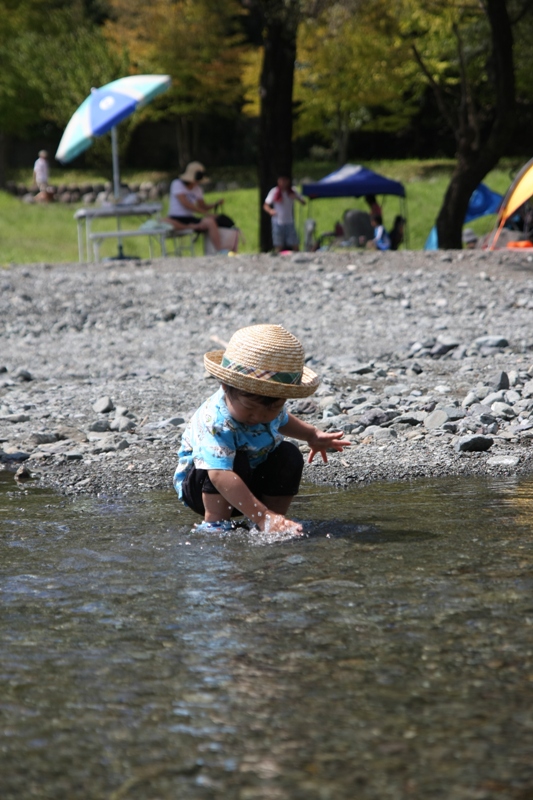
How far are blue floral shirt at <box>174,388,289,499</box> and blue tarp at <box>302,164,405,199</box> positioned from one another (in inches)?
695

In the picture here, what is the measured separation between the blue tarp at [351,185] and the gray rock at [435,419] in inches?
612

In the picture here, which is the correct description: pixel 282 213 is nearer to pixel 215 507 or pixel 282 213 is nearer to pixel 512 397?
pixel 512 397

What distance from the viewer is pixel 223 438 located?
417cm

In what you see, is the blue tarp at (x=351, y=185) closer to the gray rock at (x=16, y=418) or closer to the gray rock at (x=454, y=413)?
the gray rock at (x=16, y=418)

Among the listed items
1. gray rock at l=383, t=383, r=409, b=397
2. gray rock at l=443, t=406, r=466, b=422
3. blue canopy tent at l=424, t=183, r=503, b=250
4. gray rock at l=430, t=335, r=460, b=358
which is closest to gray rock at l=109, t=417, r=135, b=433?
gray rock at l=383, t=383, r=409, b=397

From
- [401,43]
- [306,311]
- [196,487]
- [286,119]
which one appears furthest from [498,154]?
[196,487]

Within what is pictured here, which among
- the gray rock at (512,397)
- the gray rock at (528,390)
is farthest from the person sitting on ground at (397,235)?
the gray rock at (512,397)

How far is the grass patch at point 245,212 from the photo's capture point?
2672cm

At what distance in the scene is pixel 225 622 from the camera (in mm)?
3215

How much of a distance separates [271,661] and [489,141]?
1631 cm

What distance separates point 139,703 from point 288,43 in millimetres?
16801

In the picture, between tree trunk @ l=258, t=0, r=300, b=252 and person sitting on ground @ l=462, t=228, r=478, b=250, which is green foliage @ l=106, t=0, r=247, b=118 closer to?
person sitting on ground @ l=462, t=228, r=478, b=250

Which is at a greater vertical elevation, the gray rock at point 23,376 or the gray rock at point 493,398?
the gray rock at point 493,398

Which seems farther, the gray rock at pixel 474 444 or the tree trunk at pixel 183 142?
the tree trunk at pixel 183 142
